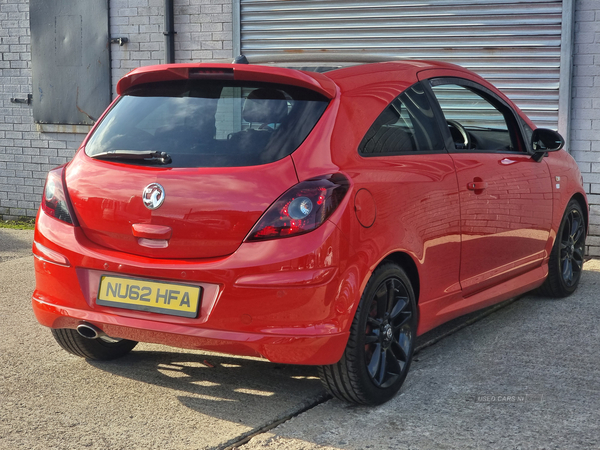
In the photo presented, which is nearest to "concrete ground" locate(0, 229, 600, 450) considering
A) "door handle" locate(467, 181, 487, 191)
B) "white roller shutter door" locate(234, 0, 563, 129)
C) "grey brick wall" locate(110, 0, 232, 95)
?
"door handle" locate(467, 181, 487, 191)

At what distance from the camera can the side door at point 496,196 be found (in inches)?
165

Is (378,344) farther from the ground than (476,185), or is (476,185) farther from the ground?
(476,185)

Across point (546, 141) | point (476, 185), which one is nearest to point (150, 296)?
point (476, 185)

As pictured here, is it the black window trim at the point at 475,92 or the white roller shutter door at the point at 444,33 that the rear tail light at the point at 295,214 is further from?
the white roller shutter door at the point at 444,33

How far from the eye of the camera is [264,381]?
387cm

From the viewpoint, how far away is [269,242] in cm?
314

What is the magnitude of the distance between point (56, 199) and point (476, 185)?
2.13 meters

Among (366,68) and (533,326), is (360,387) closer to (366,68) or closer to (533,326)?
(366,68)

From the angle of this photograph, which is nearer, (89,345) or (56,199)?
(56,199)

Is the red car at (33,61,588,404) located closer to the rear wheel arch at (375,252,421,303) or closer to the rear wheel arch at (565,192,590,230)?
the rear wheel arch at (375,252,421,303)

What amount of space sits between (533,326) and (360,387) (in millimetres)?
1954

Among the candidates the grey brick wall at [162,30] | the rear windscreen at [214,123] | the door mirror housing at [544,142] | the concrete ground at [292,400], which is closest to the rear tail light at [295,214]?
the rear windscreen at [214,123]

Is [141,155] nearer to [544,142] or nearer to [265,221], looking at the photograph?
[265,221]

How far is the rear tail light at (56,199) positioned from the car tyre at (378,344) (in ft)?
4.35
